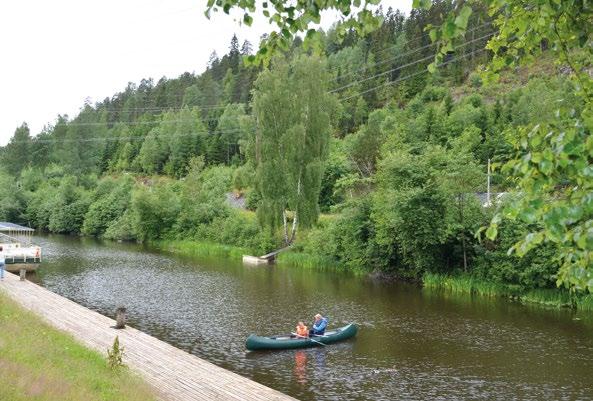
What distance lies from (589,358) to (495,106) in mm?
53104

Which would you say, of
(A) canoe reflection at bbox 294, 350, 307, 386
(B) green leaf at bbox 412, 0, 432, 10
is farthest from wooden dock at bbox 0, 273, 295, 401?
(B) green leaf at bbox 412, 0, 432, 10

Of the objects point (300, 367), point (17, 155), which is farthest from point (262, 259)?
point (17, 155)

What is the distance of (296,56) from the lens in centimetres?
5022

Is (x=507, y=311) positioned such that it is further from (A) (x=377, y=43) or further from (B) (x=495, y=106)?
(A) (x=377, y=43)

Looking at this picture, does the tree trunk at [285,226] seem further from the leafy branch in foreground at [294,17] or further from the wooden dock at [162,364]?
the leafy branch in foreground at [294,17]

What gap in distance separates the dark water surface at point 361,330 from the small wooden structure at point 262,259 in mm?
5442

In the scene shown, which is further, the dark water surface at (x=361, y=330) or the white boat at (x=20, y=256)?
the white boat at (x=20, y=256)

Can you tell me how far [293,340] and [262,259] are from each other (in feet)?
89.4

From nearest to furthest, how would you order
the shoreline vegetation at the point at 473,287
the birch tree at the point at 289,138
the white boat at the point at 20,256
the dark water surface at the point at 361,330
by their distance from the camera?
the dark water surface at the point at 361,330
the shoreline vegetation at the point at 473,287
the white boat at the point at 20,256
the birch tree at the point at 289,138

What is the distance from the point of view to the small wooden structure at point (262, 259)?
47625mm

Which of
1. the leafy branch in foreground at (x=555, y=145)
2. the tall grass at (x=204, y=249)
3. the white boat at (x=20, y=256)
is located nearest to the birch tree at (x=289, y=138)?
the tall grass at (x=204, y=249)

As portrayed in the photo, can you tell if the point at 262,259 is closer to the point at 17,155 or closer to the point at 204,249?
the point at 204,249

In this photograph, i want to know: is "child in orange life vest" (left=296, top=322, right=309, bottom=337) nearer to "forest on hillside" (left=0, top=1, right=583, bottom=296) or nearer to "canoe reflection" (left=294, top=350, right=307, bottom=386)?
"canoe reflection" (left=294, top=350, right=307, bottom=386)

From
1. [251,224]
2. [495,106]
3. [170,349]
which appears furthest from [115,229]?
[170,349]
